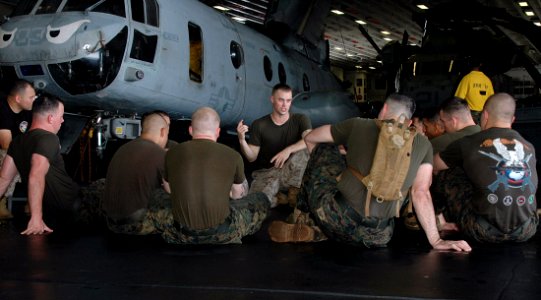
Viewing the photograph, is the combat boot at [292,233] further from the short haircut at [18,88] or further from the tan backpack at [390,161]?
the short haircut at [18,88]

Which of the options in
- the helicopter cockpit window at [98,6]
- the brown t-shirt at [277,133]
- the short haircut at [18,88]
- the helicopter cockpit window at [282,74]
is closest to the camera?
the short haircut at [18,88]

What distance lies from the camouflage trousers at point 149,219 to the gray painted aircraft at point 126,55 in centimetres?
278

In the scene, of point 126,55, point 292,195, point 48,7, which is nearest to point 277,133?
point 292,195

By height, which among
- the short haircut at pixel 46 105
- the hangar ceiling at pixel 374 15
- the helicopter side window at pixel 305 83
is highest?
the hangar ceiling at pixel 374 15

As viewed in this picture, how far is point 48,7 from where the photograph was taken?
7508mm

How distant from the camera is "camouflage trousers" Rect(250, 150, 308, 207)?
6305 millimetres

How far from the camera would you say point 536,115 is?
35.8 ft

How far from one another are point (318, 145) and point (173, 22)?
4.49m

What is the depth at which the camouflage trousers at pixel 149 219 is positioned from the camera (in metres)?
4.66

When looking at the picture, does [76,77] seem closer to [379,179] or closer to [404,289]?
[379,179]

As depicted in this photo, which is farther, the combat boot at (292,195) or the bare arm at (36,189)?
the combat boot at (292,195)

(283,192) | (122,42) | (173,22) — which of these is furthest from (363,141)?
(173,22)

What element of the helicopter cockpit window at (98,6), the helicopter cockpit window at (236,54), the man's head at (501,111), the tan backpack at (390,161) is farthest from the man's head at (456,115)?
the helicopter cockpit window at (236,54)

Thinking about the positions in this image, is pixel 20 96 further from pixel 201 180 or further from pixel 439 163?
pixel 439 163
